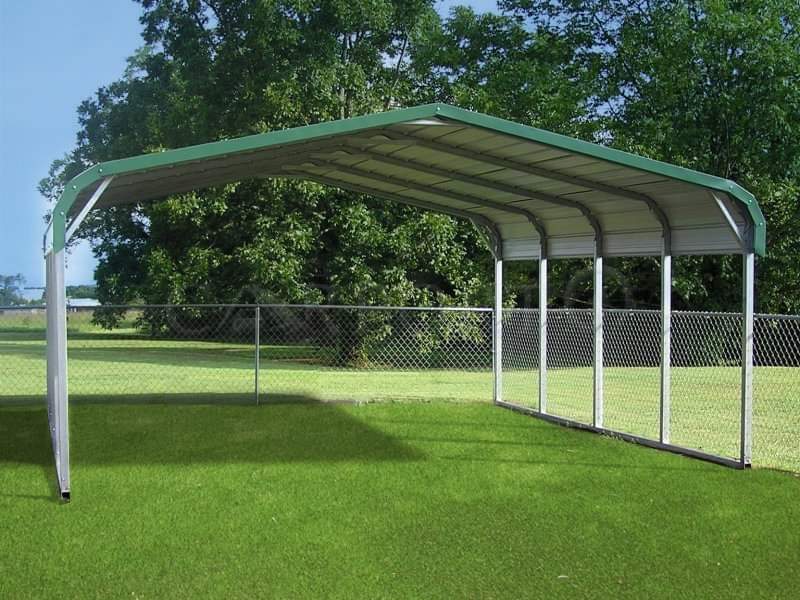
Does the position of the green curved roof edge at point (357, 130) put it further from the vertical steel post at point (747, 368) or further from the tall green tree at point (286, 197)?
the tall green tree at point (286, 197)

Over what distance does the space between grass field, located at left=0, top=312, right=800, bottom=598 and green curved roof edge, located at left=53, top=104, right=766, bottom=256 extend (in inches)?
87.0

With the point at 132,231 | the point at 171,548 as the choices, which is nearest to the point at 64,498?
the point at 171,548

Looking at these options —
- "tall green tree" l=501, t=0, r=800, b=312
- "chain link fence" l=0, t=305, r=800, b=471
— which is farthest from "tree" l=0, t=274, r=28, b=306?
"tall green tree" l=501, t=0, r=800, b=312

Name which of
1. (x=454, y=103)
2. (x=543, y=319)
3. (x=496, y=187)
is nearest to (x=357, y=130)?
(x=496, y=187)

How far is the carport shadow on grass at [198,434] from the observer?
8.69 metres

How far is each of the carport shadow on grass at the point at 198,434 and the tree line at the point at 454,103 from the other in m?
7.28

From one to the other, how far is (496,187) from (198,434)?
14.7 feet

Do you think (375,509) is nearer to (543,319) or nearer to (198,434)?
(198,434)

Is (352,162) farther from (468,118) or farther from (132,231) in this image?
(132,231)

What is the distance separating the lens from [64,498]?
22.6 feet

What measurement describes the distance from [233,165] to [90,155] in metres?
26.4

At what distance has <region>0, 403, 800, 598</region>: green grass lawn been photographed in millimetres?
5121

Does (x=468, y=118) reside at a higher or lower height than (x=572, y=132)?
lower

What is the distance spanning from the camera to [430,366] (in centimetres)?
2084
